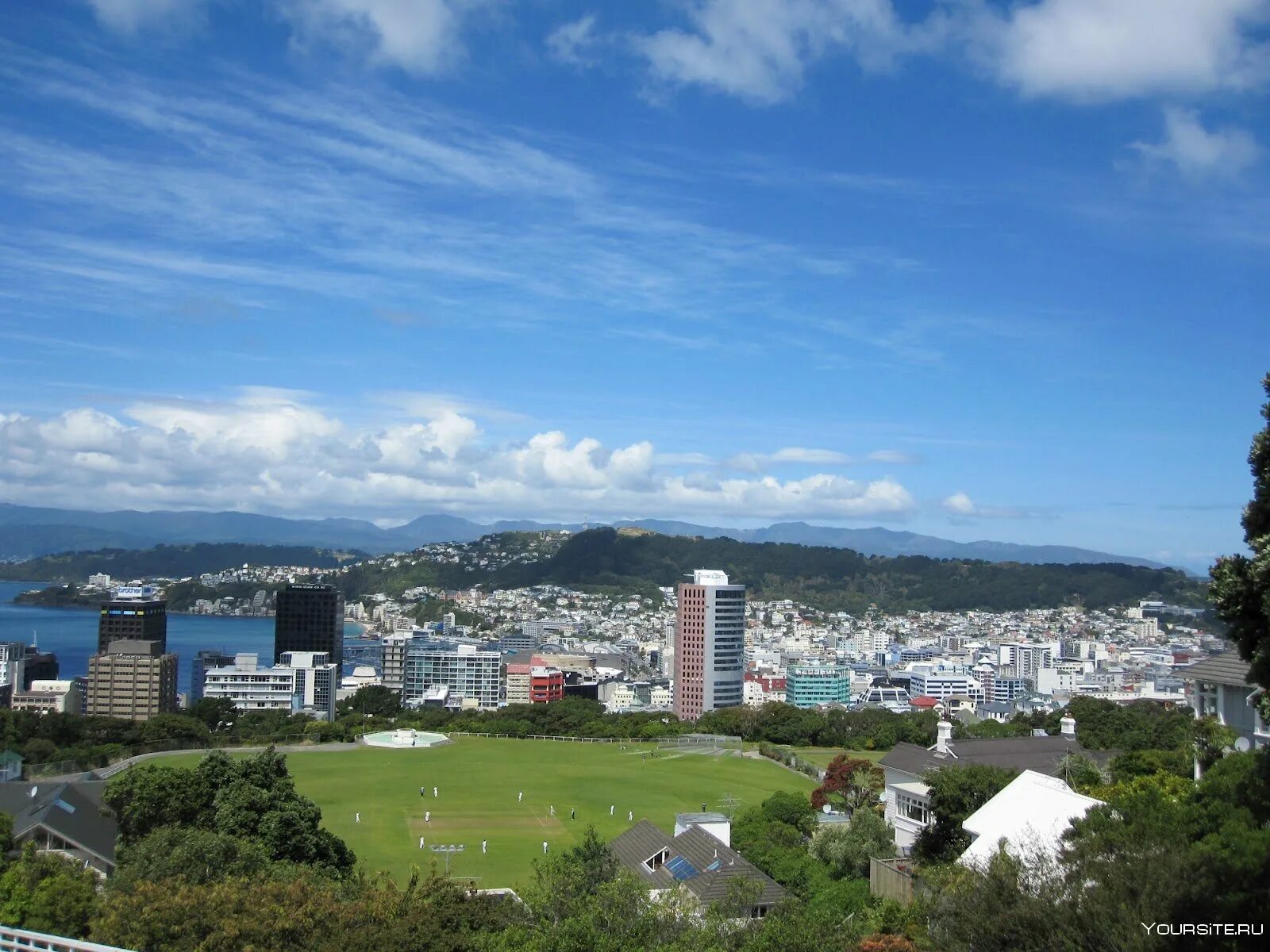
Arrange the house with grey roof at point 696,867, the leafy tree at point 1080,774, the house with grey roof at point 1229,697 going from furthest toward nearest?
the leafy tree at point 1080,774, the house with grey roof at point 696,867, the house with grey roof at point 1229,697

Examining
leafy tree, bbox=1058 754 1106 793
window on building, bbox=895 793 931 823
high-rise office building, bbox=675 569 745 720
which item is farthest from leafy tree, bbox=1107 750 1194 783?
high-rise office building, bbox=675 569 745 720

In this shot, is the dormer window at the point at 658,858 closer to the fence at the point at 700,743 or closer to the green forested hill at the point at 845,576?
the fence at the point at 700,743

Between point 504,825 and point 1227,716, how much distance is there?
691 inches

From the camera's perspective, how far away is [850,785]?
86.5ft

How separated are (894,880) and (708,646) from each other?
5720 centimetres

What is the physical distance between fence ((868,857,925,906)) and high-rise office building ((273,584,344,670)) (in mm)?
76297

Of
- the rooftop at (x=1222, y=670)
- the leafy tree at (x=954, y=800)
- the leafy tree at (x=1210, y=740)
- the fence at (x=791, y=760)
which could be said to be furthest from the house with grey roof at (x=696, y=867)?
the fence at (x=791, y=760)

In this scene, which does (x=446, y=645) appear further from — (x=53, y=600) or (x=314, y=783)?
(x=53, y=600)

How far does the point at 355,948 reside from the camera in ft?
32.7

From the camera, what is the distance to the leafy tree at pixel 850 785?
25.6 m

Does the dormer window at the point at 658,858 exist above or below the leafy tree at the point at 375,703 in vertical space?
above

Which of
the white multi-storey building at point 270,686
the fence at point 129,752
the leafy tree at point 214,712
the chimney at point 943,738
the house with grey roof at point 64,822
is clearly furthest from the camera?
the white multi-storey building at point 270,686

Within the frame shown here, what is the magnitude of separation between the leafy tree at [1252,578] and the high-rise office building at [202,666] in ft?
253

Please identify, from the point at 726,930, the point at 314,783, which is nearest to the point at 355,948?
the point at 726,930
